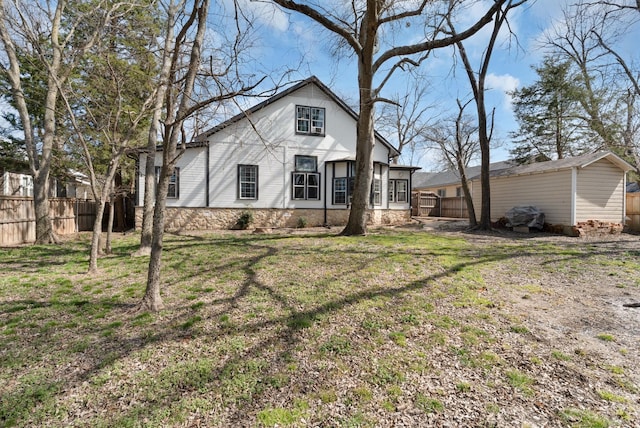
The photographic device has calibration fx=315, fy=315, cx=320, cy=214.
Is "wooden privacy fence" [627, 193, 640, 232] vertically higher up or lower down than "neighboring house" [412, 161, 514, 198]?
lower down

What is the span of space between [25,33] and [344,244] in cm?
847

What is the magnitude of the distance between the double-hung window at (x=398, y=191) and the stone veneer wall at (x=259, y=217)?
2.24ft

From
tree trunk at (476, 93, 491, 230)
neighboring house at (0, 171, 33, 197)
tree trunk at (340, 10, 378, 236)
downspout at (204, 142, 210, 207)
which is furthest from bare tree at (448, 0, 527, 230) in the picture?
neighboring house at (0, 171, 33, 197)

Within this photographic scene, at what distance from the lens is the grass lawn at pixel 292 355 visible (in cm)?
275

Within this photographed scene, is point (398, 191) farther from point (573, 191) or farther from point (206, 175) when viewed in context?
point (206, 175)

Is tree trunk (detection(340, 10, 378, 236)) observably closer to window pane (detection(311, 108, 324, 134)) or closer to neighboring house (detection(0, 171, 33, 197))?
window pane (detection(311, 108, 324, 134))

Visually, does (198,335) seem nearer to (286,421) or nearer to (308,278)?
(286,421)

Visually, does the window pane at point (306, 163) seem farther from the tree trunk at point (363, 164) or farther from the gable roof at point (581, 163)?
the gable roof at point (581, 163)

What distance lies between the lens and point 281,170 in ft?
50.9

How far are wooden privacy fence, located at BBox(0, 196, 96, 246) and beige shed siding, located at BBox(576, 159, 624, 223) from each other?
20.2 meters

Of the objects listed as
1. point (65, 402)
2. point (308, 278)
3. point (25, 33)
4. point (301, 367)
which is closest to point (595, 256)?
point (308, 278)

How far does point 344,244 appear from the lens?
30.1ft

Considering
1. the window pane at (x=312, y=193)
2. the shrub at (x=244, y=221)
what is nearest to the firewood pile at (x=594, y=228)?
the window pane at (x=312, y=193)

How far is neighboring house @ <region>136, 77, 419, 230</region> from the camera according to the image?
1441 centimetres
